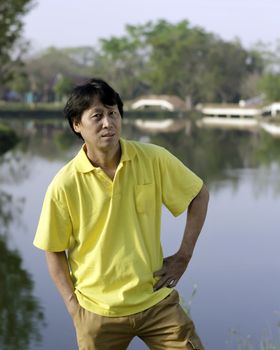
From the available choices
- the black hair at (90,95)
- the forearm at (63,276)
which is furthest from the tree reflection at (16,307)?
the black hair at (90,95)

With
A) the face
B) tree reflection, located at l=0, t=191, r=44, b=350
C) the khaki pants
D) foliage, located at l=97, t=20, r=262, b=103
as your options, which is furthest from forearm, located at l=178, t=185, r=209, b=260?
foliage, located at l=97, t=20, r=262, b=103

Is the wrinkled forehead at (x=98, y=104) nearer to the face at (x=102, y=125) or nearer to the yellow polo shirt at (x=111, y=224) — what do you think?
the face at (x=102, y=125)

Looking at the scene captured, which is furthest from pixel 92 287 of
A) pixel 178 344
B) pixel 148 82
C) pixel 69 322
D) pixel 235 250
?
pixel 148 82

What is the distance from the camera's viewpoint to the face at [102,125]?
2012 millimetres

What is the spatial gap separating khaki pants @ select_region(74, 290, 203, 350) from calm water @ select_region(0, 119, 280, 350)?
7.81ft

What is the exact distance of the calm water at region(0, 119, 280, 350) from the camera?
16.0ft

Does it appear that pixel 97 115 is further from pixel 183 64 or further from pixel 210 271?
pixel 183 64

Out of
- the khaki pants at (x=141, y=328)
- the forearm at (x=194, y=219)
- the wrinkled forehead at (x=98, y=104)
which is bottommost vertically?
the khaki pants at (x=141, y=328)

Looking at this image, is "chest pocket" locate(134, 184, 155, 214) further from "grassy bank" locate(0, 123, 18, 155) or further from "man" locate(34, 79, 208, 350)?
"grassy bank" locate(0, 123, 18, 155)

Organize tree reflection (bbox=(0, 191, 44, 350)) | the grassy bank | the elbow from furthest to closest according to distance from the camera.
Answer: the grassy bank, tree reflection (bbox=(0, 191, 44, 350)), the elbow

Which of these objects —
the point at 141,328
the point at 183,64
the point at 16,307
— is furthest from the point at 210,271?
the point at 183,64

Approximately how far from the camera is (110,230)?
2.02 m

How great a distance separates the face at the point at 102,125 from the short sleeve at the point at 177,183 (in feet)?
→ 0.54

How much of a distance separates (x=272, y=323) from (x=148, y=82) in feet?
187
